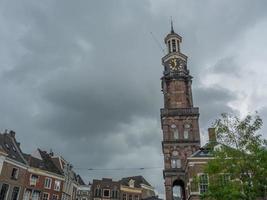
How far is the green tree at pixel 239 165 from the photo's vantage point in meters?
21.9

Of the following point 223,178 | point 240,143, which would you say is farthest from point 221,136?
point 223,178

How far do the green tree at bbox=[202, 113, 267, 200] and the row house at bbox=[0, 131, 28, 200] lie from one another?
34.1 metres

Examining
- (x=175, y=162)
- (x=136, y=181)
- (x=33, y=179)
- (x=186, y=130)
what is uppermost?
(x=186, y=130)

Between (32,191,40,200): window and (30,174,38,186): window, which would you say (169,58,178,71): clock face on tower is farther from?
(32,191,40,200): window

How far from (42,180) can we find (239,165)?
40.6 meters

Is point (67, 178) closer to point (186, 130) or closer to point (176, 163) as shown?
point (176, 163)

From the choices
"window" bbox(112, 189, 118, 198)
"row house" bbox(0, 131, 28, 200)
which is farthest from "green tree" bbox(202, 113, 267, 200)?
"window" bbox(112, 189, 118, 198)

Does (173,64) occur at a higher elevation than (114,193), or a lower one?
higher

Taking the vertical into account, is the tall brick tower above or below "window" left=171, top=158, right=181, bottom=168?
above

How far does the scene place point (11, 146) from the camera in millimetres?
53188

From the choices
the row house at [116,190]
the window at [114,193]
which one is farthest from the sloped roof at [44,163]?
the window at [114,193]

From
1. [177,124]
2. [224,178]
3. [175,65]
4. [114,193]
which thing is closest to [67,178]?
[114,193]

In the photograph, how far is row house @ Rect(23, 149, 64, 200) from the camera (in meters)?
52.0

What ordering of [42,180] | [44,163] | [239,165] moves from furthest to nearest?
[44,163] → [42,180] → [239,165]
